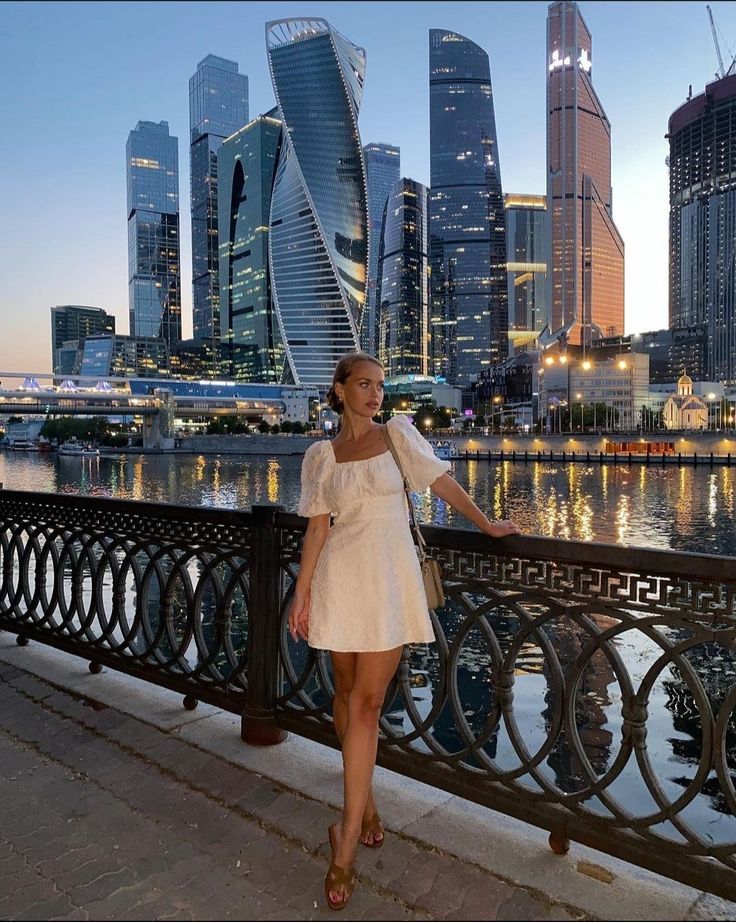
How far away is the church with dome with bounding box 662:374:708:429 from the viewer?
122188mm

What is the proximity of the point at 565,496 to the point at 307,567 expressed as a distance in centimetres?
4442

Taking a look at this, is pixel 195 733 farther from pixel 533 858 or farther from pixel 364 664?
pixel 533 858

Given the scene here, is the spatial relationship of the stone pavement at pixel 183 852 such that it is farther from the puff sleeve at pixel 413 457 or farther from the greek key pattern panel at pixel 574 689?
the puff sleeve at pixel 413 457

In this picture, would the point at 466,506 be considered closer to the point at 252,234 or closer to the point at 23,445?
the point at 23,445

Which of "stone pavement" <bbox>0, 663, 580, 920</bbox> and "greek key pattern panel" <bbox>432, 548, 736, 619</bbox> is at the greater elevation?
"greek key pattern panel" <bbox>432, 548, 736, 619</bbox>

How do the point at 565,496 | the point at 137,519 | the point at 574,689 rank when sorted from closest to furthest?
the point at 574,689
the point at 137,519
the point at 565,496

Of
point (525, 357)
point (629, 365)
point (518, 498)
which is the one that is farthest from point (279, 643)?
point (525, 357)

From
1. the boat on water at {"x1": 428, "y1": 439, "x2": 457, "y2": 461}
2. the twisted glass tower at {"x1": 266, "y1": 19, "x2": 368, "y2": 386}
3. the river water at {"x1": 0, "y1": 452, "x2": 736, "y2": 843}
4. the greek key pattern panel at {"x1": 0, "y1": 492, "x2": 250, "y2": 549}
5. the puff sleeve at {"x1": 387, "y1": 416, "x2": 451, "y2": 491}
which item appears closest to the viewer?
the puff sleeve at {"x1": 387, "y1": 416, "x2": 451, "y2": 491}

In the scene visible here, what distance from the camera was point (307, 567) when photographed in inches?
107

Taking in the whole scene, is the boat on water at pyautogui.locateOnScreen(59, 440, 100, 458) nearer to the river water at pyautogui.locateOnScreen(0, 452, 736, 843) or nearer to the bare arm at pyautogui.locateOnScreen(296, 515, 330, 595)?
the river water at pyautogui.locateOnScreen(0, 452, 736, 843)

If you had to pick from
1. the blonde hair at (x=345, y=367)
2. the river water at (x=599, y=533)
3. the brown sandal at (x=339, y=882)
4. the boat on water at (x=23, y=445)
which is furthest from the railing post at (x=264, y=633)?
the boat on water at (x=23, y=445)

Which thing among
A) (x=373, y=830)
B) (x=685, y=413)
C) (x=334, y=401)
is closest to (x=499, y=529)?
(x=334, y=401)

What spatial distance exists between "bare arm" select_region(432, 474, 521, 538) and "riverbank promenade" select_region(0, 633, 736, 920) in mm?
1251

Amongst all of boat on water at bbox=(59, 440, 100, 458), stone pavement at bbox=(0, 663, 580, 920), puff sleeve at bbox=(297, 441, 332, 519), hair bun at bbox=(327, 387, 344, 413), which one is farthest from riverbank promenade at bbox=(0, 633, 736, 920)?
boat on water at bbox=(59, 440, 100, 458)
